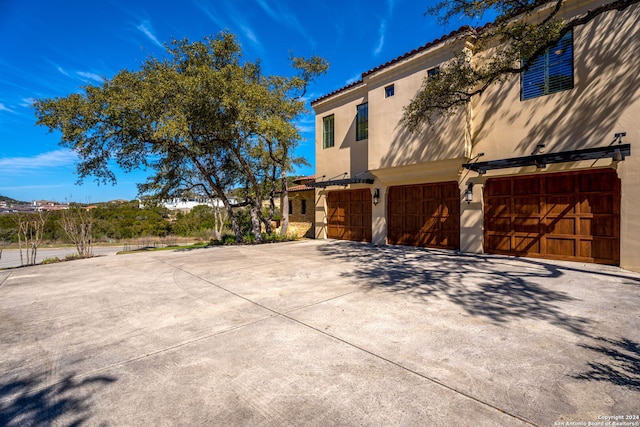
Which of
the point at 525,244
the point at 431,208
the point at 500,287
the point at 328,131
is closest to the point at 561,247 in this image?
the point at 525,244

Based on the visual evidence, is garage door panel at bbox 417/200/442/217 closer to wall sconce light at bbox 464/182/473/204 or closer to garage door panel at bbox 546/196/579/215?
wall sconce light at bbox 464/182/473/204

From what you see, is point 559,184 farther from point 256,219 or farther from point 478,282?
point 256,219

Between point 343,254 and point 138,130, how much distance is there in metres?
9.03

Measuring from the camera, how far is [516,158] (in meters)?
8.12

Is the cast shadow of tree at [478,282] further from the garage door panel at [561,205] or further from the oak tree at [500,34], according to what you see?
the oak tree at [500,34]

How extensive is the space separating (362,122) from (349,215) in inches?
171

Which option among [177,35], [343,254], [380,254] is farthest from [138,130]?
[380,254]

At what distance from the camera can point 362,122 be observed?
520 inches

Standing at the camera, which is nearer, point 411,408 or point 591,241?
point 411,408

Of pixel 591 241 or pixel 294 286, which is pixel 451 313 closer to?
pixel 294 286

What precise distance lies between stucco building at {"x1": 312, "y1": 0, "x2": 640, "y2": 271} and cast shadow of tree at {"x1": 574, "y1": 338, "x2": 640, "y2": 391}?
544 cm

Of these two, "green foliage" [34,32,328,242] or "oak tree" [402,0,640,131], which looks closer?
"oak tree" [402,0,640,131]

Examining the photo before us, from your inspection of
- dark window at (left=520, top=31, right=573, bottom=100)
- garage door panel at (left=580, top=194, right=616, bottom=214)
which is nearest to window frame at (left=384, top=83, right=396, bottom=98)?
dark window at (left=520, top=31, right=573, bottom=100)

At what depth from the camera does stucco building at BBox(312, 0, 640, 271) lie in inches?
276
